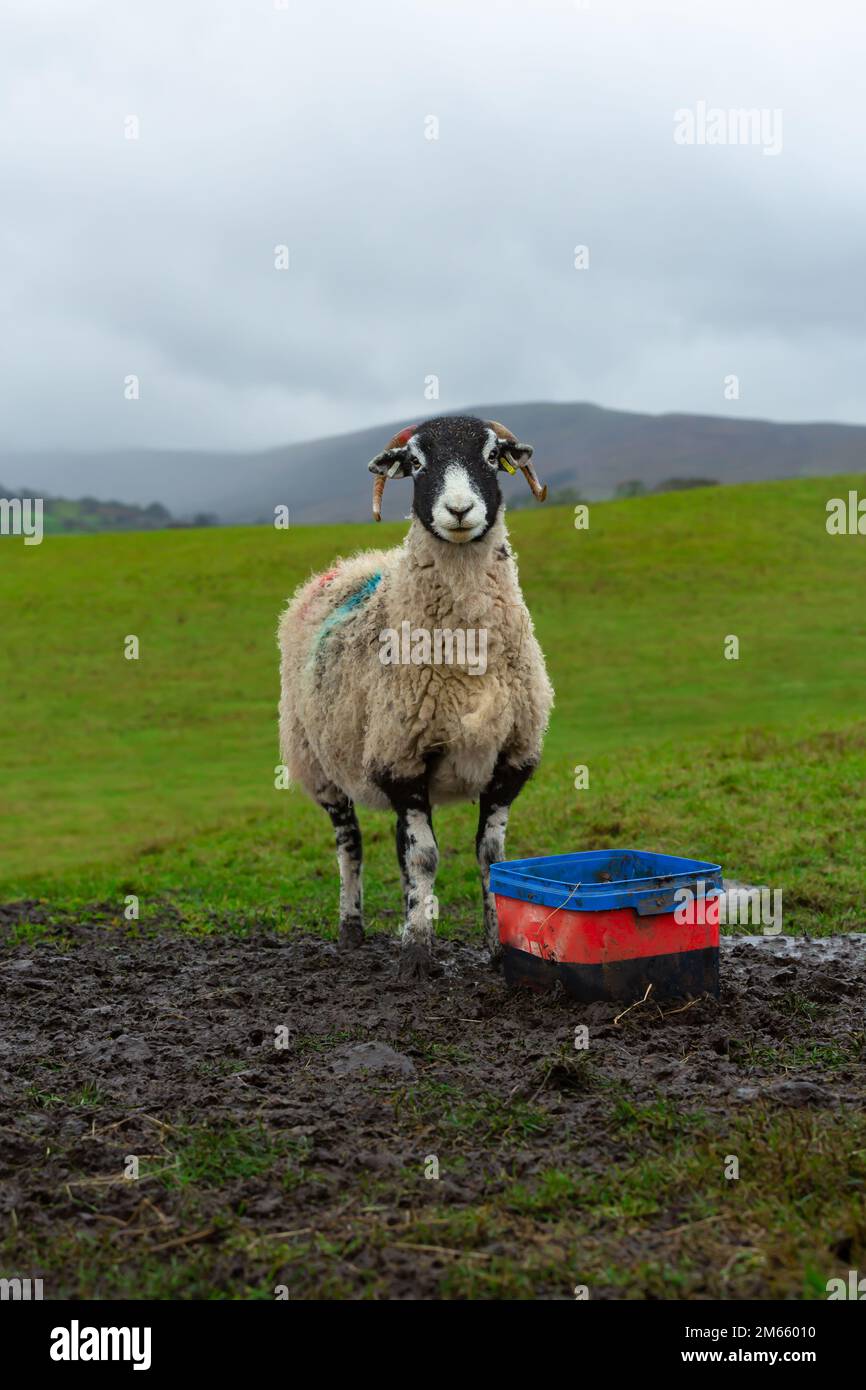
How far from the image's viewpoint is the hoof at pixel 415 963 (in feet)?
27.1

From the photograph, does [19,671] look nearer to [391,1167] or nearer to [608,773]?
[608,773]

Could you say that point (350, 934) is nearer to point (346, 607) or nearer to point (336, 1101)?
point (346, 607)

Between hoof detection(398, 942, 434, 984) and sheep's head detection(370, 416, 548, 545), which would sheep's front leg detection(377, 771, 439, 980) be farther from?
sheep's head detection(370, 416, 548, 545)

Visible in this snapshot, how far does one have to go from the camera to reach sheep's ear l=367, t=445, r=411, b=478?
848cm

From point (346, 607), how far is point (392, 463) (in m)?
1.69

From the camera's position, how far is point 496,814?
8836 millimetres

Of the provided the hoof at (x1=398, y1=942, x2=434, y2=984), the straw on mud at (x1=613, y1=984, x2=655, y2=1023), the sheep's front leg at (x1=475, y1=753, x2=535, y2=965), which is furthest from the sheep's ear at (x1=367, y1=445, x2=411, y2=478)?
the straw on mud at (x1=613, y1=984, x2=655, y2=1023)

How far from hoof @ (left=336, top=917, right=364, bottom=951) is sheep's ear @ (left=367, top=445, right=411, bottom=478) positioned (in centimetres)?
355

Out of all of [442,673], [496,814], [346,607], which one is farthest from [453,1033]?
[346,607]

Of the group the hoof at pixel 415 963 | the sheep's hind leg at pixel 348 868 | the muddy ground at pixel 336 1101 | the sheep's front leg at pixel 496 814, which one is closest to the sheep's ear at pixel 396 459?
the sheep's front leg at pixel 496 814

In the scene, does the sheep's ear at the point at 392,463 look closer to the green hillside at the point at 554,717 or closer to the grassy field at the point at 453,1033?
the grassy field at the point at 453,1033

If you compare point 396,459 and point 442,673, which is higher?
point 396,459

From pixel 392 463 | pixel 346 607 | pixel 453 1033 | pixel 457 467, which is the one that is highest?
pixel 392 463

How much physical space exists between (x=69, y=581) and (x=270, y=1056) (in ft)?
145
